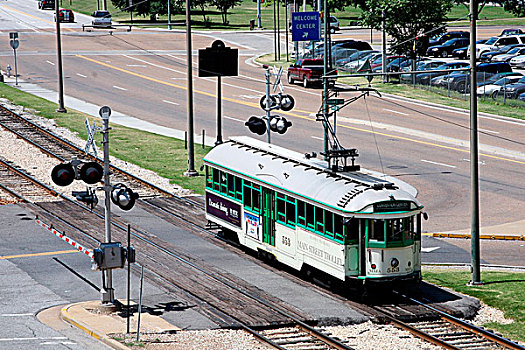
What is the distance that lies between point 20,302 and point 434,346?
33.9ft

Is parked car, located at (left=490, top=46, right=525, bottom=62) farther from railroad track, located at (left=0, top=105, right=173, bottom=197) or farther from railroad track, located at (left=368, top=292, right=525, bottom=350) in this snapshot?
railroad track, located at (left=368, top=292, right=525, bottom=350)

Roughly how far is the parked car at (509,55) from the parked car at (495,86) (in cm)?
1421

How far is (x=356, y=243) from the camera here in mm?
22859

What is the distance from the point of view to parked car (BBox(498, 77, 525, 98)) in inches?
2203

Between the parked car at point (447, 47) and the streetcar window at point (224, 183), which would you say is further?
the parked car at point (447, 47)

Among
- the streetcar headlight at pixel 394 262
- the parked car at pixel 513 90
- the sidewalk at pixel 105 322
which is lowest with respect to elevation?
the sidewalk at pixel 105 322

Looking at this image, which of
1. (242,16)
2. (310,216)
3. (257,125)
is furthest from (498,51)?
(310,216)

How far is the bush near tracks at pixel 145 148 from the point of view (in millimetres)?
→ 39562

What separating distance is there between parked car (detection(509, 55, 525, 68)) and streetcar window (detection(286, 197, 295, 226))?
4992 cm

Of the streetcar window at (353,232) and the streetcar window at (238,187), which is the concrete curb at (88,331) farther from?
the streetcar window at (238,187)

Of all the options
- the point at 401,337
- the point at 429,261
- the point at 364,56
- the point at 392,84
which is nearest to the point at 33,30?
the point at 364,56

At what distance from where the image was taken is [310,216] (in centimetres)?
2427

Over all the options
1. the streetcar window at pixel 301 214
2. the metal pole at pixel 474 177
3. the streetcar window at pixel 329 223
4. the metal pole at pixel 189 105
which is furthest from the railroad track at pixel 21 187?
the metal pole at pixel 474 177

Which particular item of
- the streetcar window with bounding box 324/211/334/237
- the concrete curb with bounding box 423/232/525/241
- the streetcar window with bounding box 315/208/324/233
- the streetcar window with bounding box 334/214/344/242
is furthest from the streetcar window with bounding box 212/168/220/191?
the streetcar window with bounding box 334/214/344/242
